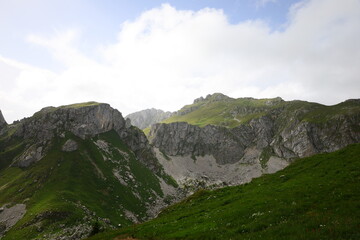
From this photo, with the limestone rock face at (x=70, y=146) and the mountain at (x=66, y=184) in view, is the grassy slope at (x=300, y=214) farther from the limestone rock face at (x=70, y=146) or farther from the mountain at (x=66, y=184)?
the limestone rock face at (x=70, y=146)

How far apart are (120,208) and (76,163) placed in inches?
1844

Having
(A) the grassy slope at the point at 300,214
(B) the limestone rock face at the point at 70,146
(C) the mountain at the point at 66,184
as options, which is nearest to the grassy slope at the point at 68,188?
(C) the mountain at the point at 66,184

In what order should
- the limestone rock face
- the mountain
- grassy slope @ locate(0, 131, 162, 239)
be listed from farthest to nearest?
the limestone rock face → grassy slope @ locate(0, 131, 162, 239) → the mountain

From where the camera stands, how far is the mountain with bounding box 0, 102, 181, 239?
107425 millimetres

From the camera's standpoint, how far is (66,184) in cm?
14212

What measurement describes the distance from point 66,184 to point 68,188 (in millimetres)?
4616

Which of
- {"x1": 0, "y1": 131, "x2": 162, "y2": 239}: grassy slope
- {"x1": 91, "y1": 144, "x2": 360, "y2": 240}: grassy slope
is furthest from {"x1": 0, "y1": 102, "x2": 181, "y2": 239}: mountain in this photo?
{"x1": 91, "y1": 144, "x2": 360, "y2": 240}: grassy slope

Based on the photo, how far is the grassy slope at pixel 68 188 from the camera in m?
110

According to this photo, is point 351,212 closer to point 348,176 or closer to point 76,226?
point 348,176

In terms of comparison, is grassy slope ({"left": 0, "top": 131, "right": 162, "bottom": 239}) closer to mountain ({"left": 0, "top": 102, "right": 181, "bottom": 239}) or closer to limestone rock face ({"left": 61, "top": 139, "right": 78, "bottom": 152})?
mountain ({"left": 0, "top": 102, "right": 181, "bottom": 239})

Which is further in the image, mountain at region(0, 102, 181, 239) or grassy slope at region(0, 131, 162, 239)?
grassy slope at region(0, 131, 162, 239)

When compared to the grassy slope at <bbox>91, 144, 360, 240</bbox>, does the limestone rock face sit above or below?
above

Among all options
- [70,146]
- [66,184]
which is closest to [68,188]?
[66,184]

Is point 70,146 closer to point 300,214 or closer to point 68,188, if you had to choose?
point 68,188
